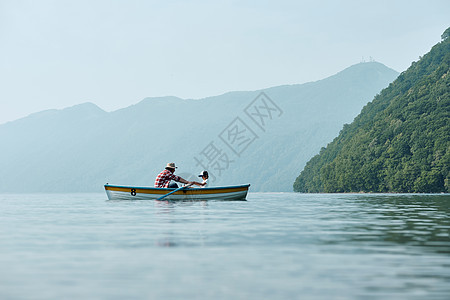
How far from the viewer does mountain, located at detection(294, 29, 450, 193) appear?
140000 millimetres

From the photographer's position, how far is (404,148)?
153125 mm

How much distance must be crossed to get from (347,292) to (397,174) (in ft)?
446

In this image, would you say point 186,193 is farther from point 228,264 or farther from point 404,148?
point 404,148

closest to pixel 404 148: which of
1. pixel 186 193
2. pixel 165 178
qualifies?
pixel 165 178

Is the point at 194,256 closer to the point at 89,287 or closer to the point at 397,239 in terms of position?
the point at 89,287

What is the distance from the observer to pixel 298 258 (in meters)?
15.4

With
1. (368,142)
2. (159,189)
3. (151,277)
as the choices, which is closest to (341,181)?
(368,142)

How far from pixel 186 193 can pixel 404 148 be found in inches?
4328

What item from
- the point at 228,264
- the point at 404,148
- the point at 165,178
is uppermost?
the point at 404,148

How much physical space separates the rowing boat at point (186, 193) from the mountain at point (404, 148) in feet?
279

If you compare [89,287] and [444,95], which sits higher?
[444,95]

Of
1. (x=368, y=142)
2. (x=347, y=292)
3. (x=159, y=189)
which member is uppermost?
(x=368, y=142)

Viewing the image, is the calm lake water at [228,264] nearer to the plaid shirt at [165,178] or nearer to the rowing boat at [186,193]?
the rowing boat at [186,193]

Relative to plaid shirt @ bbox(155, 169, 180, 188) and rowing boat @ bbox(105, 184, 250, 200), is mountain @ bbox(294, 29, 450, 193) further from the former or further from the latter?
plaid shirt @ bbox(155, 169, 180, 188)
